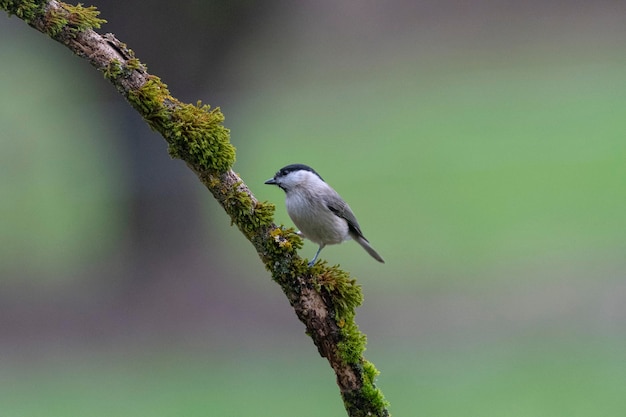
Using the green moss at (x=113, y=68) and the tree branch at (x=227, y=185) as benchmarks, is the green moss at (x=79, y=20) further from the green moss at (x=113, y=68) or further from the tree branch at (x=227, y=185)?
A: the green moss at (x=113, y=68)

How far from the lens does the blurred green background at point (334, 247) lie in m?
9.33

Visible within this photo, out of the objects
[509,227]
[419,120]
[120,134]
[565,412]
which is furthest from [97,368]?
[419,120]

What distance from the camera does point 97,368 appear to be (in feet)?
33.0

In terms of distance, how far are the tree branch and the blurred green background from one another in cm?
555

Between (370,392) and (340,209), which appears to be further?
(340,209)

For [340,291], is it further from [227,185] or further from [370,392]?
[227,185]

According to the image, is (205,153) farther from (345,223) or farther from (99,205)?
(99,205)

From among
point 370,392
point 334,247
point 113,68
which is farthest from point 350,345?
point 334,247

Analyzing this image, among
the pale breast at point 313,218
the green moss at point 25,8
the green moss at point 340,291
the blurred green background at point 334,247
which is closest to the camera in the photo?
the green moss at point 25,8

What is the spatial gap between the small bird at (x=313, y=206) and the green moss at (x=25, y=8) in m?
1.72

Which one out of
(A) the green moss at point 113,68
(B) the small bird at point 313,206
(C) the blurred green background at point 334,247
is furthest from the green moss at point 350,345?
(C) the blurred green background at point 334,247

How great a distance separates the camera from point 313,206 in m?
4.48

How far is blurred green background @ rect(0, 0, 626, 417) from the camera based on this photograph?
367 inches

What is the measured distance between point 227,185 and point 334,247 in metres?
11.1
